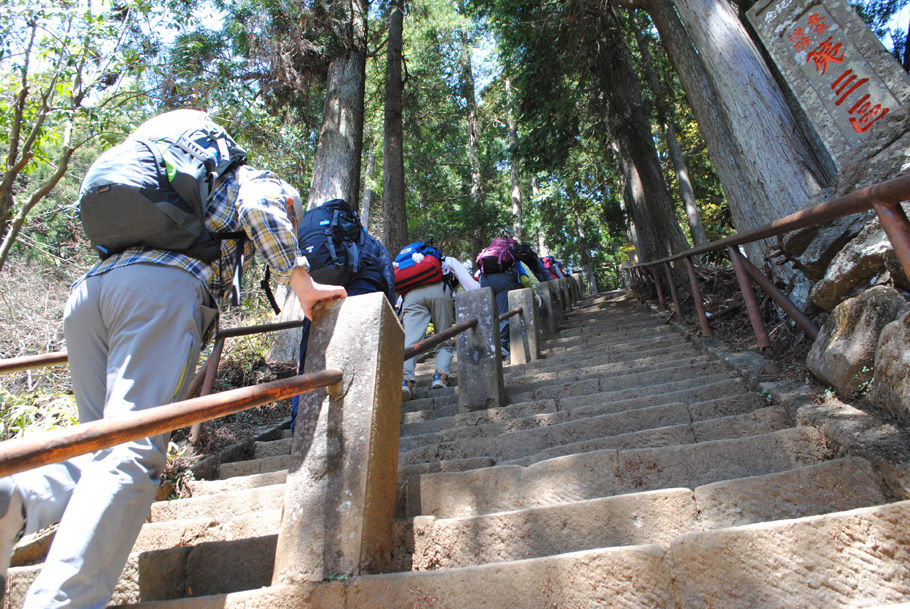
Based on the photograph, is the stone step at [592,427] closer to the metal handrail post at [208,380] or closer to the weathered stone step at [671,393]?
the weathered stone step at [671,393]

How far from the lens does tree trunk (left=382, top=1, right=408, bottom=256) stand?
414 inches

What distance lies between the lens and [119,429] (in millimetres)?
1223

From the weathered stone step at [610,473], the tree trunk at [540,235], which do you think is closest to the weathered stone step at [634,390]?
the weathered stone step at [610,473]

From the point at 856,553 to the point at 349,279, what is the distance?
259cm

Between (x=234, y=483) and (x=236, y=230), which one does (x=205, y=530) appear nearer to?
(x=234, y=483)

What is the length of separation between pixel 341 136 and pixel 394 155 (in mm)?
2844

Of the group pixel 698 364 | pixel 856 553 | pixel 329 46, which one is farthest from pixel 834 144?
pixel 329 46

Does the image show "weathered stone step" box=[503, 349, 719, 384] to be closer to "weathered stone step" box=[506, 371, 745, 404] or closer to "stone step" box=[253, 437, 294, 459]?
"weathered stone step" box=[506, 371, 745, 404]

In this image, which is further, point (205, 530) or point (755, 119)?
point (755, 119)

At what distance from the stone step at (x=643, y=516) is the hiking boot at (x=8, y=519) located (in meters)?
1.22

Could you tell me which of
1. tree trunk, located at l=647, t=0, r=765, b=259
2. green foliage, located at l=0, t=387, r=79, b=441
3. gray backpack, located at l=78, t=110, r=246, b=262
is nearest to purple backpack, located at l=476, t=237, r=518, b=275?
tree trunk, located at l=647, t=0, r=765, b=259

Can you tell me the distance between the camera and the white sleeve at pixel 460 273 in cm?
512

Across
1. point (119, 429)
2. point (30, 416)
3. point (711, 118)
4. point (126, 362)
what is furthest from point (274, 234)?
point (711, 118)

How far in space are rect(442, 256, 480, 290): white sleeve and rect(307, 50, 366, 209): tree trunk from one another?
9.73 feet
